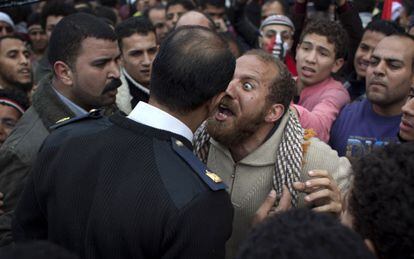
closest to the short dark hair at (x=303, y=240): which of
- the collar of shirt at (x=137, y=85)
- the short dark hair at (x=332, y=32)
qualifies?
the collar of shirt at (x=137, y=85)

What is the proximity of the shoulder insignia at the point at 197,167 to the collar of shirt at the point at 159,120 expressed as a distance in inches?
2.1

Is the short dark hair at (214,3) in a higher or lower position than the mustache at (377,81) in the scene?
lower

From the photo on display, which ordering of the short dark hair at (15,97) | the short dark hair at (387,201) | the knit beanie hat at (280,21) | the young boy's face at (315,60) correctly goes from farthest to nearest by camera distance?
the knit beanie hat at (280,21) → the young boy's face at (315,60) → the short dark hair at (15,97) → the short dark hair at (387,201)

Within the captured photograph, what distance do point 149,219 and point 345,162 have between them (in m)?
1.34

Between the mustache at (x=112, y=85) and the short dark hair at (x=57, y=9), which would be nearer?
the mustache at (x=112, y=85)

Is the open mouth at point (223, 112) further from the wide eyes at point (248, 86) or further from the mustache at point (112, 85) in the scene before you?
the mustache at point (112, 85)

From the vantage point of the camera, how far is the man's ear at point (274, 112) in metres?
2.81

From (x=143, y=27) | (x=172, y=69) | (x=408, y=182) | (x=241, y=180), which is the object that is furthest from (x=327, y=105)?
(x=408, y=182)

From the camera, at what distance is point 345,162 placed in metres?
2.83

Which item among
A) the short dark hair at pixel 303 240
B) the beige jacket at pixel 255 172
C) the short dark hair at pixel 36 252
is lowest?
the beige jacket at pixel 255 172

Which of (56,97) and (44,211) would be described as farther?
(56,97)

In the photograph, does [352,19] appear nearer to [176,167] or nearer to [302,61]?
[302,61]

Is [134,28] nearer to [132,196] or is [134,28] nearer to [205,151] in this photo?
[205,151]

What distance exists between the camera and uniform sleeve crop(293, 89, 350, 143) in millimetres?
3426
